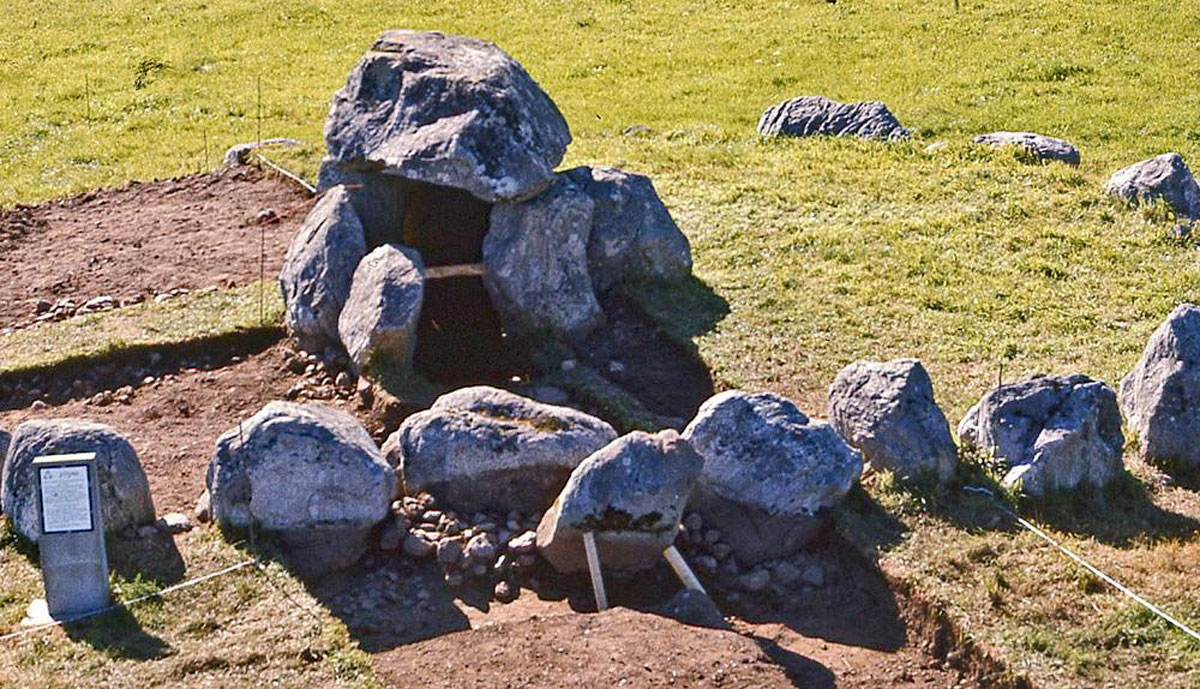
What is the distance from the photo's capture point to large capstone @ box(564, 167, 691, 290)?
57.1 ft

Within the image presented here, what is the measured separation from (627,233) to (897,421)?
5066 mm

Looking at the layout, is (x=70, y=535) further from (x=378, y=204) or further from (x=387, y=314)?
(x=378, y=204)

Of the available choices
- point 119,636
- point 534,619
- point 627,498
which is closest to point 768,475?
point 627,498

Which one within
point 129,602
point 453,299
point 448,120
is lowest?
point 129,602

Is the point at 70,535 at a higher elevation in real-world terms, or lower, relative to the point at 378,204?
lower

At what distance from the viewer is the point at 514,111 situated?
16.4m

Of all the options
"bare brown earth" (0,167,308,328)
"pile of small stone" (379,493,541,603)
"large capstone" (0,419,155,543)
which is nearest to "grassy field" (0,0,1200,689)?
"bare brown earth" (0,167,308,328)

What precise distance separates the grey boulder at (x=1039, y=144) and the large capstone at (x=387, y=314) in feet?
32.7

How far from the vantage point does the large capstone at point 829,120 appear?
23.8m

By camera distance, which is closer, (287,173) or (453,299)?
(453,299)

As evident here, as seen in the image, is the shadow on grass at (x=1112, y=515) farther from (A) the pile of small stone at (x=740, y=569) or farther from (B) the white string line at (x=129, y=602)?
(B) the white string line at (x=129, y=602)

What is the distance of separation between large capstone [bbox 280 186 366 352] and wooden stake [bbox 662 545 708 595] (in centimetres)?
531

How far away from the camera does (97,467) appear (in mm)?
12438

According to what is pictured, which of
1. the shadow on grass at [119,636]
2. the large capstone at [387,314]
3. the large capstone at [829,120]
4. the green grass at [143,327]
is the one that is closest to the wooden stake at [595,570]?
the shadow on grass at [119,636]
